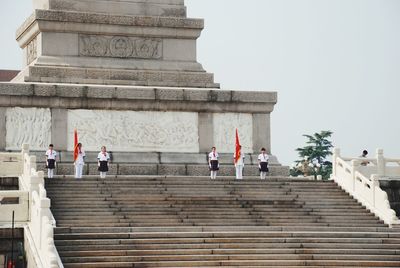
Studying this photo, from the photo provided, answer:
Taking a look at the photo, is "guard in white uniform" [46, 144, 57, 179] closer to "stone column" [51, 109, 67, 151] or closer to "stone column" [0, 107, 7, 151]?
"stone column" [51, 109, 67, 151]

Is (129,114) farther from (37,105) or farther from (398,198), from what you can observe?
(398,198)

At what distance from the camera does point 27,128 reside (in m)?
34.7

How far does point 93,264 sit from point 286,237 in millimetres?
4961

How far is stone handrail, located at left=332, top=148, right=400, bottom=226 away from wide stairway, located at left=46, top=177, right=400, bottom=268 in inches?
10.4

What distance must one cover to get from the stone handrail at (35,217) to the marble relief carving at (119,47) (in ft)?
25.8

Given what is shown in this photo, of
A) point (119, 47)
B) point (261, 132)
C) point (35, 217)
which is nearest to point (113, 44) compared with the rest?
point (119, 47)

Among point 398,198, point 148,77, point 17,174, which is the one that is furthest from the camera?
point 148,77

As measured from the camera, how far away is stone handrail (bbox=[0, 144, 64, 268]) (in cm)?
2355

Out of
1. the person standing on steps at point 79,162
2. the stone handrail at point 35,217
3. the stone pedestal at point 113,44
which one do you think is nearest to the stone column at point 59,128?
the stone pedestal at point 113,44

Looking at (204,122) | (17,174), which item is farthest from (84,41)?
(17,174)

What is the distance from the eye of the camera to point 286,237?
2723 centimetres

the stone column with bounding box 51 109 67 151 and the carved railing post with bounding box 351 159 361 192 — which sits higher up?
the stone column with bounding box 51 109 67 151

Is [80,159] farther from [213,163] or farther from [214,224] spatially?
[214,224]

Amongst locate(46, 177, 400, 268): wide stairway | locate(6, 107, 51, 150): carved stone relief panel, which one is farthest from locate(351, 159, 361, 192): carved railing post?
locate(6, 107, 51, 150): carved stone relief panel
